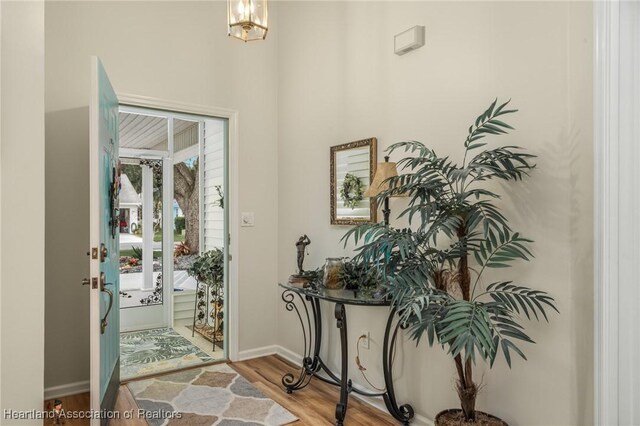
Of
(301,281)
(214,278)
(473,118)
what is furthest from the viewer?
(214,278)

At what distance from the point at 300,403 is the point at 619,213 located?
2222mm

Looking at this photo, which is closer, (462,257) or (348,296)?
(462,257)

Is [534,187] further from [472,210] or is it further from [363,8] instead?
[363,8]

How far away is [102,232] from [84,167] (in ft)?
3.17

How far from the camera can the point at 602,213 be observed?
5.47ft

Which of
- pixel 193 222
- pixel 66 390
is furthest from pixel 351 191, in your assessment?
pixel 193 222

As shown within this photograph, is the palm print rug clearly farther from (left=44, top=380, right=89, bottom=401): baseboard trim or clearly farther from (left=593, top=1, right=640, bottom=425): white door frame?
(left=593, top=1, right=640, bottom=425): white door frame

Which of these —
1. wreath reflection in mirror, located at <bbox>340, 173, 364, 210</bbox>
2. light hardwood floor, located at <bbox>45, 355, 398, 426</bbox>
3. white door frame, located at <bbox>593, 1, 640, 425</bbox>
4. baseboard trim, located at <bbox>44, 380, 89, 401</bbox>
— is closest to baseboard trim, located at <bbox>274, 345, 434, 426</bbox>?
light hardwood floor, located at <bbox>45, 355, 398, 426</bbox>

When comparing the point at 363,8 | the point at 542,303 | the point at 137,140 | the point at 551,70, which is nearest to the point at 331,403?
the point at 542,303

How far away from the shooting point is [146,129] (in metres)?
5.72

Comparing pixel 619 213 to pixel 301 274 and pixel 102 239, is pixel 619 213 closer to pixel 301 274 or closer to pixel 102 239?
pixel 301 274

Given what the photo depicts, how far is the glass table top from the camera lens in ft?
7.89

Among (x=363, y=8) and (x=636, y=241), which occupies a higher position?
(x=363, y=8)

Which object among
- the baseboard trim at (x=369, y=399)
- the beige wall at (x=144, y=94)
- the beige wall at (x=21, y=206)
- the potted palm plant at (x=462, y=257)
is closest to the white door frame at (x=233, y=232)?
the beige wall at (x=144, y=94)
